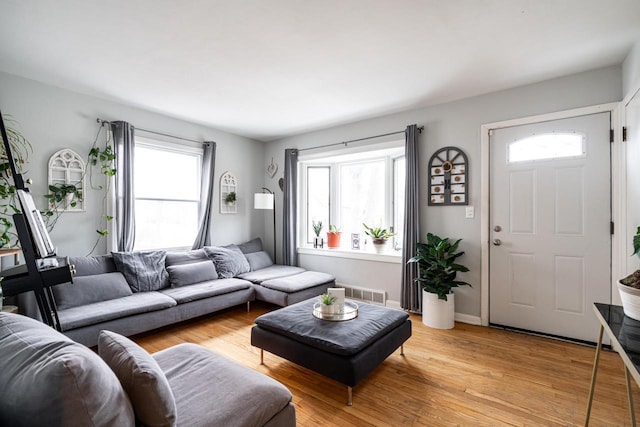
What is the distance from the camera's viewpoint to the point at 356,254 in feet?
13.8

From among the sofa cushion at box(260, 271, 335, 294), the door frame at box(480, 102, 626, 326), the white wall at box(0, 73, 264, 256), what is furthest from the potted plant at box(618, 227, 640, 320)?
the white wall at box(0, 73, 264, 256)

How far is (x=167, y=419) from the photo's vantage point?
3.39ft

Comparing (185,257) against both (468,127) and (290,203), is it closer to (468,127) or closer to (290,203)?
(290,203)

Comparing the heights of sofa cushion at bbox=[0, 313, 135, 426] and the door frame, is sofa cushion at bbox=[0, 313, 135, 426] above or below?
below

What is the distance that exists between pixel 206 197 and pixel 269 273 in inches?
56.8

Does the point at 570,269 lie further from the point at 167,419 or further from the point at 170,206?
the point at 170,206

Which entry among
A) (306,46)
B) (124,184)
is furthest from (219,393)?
(124,184)

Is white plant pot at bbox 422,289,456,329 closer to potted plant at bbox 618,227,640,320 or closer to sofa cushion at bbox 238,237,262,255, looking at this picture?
potted plant at bbox 618,227,640,320

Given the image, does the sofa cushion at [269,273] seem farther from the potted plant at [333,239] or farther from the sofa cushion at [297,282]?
the potted plant at [333,239]

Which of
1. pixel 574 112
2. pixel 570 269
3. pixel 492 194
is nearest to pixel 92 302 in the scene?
pixel 492 194

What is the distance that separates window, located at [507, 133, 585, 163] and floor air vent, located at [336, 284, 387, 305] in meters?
2.22

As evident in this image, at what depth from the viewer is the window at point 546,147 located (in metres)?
2.82

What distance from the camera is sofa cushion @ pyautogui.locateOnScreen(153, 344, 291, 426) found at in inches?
48.4

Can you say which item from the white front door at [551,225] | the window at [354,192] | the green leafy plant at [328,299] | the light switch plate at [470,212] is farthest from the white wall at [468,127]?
the green leafy plant at [328,299]
